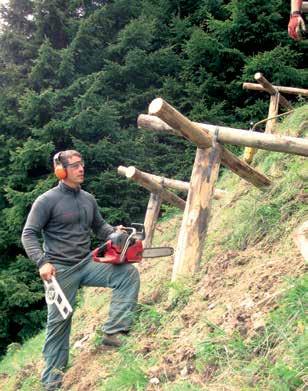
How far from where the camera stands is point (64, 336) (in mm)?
4789

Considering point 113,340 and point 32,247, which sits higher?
point 32,247

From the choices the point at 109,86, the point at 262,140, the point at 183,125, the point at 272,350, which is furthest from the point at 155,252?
the point at 109,86

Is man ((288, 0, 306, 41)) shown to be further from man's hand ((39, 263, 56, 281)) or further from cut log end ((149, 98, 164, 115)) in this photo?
man's hand ((39, 263, 56, 281))

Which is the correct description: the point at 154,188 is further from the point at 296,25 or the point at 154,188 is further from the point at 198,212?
the point at 296,25

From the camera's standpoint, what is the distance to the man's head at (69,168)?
16.2ft

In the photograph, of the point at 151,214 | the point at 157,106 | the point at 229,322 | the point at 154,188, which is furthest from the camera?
the point at 151,214

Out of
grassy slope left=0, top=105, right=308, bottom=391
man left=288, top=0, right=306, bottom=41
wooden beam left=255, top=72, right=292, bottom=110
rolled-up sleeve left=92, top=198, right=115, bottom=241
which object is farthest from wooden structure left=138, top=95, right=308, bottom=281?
wooden beam left=255, top=72, right=292, bottom=110

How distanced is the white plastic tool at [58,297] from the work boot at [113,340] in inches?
18.5

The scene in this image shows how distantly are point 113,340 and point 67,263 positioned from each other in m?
0.85

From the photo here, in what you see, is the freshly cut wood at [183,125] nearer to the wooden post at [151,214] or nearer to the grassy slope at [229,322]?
the grassy slope at [229,322]

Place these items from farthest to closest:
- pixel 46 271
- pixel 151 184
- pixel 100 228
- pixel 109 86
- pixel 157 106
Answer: pixel 109 86
pixel 151 184
pixel 100 228
pixel 46 271
pixel 157 106

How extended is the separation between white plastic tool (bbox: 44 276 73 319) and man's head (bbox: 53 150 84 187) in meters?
0.99

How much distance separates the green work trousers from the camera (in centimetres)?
473

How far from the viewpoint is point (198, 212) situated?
15.7ft
